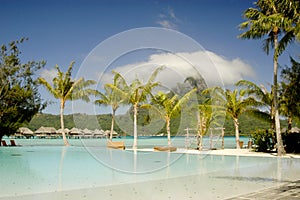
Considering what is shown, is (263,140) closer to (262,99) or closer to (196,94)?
(262,99)

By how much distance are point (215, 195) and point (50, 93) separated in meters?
22.6

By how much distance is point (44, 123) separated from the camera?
51.3m

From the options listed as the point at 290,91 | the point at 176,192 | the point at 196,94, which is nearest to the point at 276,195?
the point at 176,192

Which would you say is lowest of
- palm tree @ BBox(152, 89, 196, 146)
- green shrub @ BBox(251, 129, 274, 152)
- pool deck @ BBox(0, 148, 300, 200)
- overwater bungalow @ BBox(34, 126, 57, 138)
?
pool deck @ BBox(0, 148, 300, 200)

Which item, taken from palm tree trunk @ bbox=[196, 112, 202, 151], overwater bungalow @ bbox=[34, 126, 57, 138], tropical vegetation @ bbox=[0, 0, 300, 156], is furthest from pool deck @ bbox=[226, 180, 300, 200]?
overwater bungalow @ bbox=[34, 126, 57, 138]

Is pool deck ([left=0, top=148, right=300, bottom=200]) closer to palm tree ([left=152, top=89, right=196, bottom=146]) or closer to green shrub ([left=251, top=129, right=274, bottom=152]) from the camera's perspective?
green shrub ([left=251, top=129, right=274, bottom=152])

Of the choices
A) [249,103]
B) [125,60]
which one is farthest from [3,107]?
[125,60]

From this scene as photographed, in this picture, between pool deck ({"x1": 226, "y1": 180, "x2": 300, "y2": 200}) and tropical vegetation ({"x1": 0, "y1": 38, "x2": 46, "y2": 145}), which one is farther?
tropical vegetation ({"x1": 0, "y1": 38, "x2": 46, "y2": 145})

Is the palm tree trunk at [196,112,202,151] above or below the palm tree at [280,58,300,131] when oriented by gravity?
below

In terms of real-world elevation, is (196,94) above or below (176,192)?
above

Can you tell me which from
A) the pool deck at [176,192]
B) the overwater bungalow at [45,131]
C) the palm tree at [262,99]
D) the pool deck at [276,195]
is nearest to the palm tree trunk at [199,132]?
the palm tree at [262,99]

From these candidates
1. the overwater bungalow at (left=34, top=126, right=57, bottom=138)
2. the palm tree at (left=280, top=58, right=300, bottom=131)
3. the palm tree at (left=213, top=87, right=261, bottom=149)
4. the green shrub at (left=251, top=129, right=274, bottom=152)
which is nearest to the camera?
the palm tree at (left=280, top=58, right=300, bottom=131)

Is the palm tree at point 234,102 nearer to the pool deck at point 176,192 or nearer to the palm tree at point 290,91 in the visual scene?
the palm tree at point 290,91

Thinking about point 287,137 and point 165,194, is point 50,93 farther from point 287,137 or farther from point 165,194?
point 165,194
